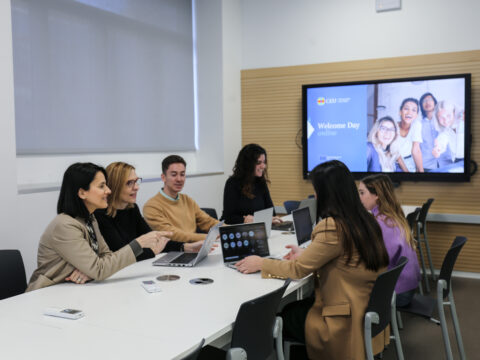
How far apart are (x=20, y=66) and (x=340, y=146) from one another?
142 inches

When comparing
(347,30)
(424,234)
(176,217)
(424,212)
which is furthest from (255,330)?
(347,30)

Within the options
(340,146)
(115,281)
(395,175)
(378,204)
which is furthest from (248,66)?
(115,281)

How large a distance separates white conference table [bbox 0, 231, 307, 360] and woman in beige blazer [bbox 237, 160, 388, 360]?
213mm

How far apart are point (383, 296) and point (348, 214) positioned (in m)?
0.44

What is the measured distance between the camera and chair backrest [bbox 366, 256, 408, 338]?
235 cm

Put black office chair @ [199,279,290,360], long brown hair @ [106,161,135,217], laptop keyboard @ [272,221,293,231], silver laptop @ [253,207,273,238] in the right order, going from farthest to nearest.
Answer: laptop keyboard @ [272,221,293,231], silver laptop @ [253,207,273,238], long brown hair @ [106,161,135,217], black office chair @ [199,279,290,360]

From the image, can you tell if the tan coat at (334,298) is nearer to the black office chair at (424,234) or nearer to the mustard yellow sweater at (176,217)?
Answer: the mustard yellow sweater at (176,217)

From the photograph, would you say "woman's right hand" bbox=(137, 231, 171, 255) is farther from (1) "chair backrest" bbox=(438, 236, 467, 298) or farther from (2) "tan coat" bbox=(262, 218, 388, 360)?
(1) "chair backrest" bbox=(438, 236, 467, 298)

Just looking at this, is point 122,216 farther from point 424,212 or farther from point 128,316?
point 424,212

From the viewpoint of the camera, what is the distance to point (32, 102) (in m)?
4.40

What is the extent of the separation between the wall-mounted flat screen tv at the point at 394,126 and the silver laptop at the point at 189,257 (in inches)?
130

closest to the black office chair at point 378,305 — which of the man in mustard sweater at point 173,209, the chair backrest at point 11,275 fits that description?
the man in mustard sweater at point 173,209

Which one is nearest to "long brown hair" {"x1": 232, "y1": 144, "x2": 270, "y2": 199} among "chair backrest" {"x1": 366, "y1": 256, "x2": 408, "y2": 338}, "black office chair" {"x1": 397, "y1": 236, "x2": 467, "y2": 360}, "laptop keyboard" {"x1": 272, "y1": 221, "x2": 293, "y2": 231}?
"laptop keyboard" {"x1": 272, "y1": 221, "x2": 293, "y2": 231}

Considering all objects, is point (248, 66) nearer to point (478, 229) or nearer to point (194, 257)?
point (478, 229)
